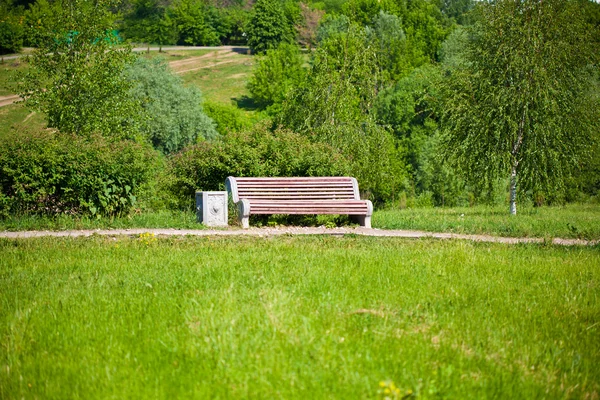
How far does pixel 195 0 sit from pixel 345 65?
85.0m

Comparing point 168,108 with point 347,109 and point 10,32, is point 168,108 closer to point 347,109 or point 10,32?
point 347,109

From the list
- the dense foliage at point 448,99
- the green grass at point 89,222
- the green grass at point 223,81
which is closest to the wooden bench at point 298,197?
the green grass at point 89,222

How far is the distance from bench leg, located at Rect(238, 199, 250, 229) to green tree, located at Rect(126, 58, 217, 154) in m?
32.7

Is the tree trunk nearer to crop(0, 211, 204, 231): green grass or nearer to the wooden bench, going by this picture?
the wooden bench

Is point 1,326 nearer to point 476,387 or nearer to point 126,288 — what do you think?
point 126,288

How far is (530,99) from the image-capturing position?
19.8 metres

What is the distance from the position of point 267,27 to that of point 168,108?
45.7 metres

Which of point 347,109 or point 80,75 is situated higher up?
point 80,75

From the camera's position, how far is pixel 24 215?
42.8 ft

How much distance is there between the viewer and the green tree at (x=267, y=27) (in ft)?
290

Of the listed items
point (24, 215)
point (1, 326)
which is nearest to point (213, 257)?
point (1, 326)

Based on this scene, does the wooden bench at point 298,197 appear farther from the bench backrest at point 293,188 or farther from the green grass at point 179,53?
the green grass at point 179,53

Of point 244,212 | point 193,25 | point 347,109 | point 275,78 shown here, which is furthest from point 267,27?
point 244,212

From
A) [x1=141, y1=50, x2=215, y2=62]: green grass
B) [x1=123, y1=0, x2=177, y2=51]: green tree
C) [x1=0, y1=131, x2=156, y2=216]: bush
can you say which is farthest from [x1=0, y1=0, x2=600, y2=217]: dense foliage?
[x1=123, y1=0, x2=177, y2=51]: green tree
